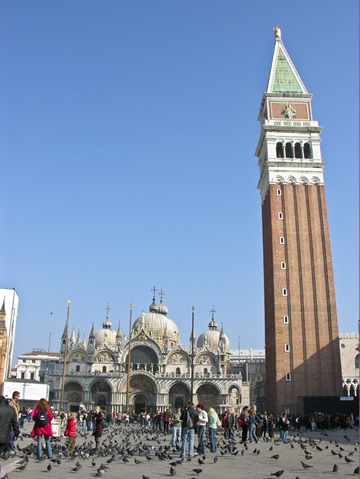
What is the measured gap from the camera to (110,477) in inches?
426

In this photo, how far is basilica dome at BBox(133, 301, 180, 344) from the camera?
69312 mm

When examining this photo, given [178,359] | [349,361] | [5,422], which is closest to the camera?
[5,422]

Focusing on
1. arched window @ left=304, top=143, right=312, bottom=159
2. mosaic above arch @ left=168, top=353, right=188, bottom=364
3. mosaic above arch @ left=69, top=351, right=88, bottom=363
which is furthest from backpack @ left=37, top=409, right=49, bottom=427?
mosaic above arch @ left=69, top=351, right=88, bottom=363

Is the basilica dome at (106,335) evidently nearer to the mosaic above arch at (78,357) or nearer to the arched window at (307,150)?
the mosaic above arch at (78,357)

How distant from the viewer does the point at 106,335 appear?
73750mm

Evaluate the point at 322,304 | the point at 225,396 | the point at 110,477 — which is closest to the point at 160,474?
the point at 110,477

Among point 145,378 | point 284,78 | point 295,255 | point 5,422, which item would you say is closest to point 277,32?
point 284,78

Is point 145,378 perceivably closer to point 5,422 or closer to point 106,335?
point 106,335

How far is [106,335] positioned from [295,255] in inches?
1409

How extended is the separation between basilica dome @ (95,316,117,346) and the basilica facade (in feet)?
19.5

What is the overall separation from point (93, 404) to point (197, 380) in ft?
43.9

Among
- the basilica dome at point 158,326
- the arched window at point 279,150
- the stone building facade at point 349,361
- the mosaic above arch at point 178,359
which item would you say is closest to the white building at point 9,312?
the basilica dome at point 158,326

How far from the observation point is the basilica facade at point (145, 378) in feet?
201

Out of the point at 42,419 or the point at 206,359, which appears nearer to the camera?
the point at 42,419
